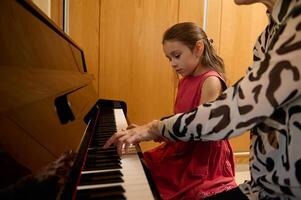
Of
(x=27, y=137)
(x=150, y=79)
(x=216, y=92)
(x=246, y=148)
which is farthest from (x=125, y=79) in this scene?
(x=27, y=137)

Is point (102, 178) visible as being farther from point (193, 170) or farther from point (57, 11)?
point (57, 11)

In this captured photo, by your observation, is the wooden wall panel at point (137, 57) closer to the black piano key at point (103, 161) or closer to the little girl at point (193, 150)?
the little girl at point (193, 150)

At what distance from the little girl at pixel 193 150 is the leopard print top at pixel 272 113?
0.35m

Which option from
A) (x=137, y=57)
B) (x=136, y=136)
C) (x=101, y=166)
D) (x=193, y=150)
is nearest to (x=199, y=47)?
(x=193, y=150)

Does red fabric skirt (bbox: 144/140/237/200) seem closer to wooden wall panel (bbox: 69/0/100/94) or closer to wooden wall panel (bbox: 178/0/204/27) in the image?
wooden wall panel (bbox: 69/0/100/94)

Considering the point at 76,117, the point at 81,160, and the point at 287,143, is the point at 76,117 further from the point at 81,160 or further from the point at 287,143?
the point at 287,143

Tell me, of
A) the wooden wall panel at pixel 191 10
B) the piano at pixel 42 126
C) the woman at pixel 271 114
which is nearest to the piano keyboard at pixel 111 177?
the piano at pixel 42 126

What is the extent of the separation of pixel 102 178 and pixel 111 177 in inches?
1.1

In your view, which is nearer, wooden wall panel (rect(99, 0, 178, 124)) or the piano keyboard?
the piano keyboard

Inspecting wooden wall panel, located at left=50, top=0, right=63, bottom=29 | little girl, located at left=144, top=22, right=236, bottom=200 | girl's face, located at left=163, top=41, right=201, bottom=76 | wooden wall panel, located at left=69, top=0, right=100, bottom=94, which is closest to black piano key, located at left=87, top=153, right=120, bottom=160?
little girl, located at left=144, top=22, right=236, bottom=200

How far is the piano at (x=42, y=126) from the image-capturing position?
0.45m

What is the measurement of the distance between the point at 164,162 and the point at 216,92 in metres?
0.32

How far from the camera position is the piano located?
1.48 ft

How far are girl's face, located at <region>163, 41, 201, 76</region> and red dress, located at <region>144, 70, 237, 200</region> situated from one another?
0.35 m
